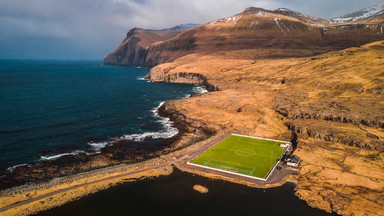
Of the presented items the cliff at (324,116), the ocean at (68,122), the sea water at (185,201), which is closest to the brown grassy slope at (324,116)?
the cliff at (324,116)

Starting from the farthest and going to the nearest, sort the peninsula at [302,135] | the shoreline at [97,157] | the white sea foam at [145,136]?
the white sea foam at [145,136]
the shoreline at [97,157]
the peninsula at [302,135]

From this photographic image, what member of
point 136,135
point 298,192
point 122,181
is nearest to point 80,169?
point 122,181

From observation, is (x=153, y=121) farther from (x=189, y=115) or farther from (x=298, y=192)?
→ (x=298, y=192)

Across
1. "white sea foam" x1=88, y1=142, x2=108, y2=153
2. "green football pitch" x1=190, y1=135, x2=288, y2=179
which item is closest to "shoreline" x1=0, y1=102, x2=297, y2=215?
"green football pitch" x1=190, y1=135, x2=288, y2=179

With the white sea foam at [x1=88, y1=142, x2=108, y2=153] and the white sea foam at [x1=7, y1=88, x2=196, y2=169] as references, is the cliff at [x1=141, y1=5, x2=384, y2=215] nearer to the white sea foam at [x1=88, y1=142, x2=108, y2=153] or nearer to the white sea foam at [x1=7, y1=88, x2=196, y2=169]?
the white sea foam at [x1=7, y1=88, x2=196, y2=169]

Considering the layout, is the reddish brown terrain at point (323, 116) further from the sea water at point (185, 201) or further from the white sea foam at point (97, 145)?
the white sea foam at point (97, 145)

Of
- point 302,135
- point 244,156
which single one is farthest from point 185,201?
point 302,135
